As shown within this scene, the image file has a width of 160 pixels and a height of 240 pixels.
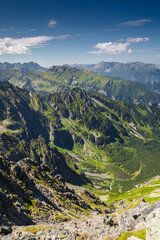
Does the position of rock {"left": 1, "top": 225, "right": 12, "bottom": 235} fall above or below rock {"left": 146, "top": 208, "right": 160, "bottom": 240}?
below

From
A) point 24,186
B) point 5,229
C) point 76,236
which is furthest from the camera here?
point 24,186

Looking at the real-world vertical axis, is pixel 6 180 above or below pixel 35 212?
above

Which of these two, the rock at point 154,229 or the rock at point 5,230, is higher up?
the rock at point 154,229

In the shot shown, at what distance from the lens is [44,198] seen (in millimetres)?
100188

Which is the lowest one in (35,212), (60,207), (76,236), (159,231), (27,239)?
(60,207)

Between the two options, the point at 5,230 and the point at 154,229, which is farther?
the point at 5,230

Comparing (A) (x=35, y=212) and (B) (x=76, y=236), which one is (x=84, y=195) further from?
(B) (x=76, y=236)

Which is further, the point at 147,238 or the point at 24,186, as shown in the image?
the point at 24,186

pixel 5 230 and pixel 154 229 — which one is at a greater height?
pixel 154 229

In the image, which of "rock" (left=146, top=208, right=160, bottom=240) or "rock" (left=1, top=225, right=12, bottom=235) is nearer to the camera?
"rock" (left=146, top=208, right=160, bottom=240)

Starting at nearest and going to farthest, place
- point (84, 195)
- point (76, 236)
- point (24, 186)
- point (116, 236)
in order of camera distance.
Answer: point (116, 236) < point (76, 236) < point (24, 186) < point (84, 195)

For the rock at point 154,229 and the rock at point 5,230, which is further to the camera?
the rock at point 5,230

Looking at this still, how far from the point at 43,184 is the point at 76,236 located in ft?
223

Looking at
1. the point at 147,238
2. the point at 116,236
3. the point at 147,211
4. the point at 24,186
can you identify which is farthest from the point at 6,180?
the point at 147,238
